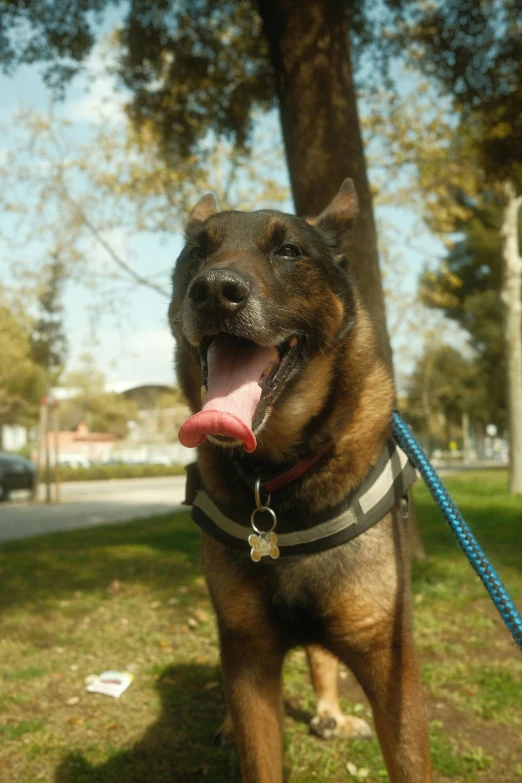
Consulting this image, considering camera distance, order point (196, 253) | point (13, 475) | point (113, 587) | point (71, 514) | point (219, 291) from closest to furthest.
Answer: point (219, 291) → point (196, 253) → point (113, 587) → point (71, 514) → point (13, 475)

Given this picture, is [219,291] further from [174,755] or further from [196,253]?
[174,755]

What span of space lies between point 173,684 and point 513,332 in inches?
587

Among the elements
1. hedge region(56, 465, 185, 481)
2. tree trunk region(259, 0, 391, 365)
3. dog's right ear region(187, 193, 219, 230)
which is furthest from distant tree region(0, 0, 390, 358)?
hedge region(56, 465, 185, 481)

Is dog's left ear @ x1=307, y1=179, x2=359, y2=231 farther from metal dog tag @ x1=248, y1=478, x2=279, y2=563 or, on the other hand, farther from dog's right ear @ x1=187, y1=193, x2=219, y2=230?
metal dog tag @ x1=248, y1=478, x2=279, y2=563

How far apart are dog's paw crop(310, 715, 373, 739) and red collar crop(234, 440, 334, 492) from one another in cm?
164

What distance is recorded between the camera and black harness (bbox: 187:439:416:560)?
8.21ft

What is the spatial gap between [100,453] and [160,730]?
65302 mm

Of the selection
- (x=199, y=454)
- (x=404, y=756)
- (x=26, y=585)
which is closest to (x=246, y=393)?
(x=199, y=454)

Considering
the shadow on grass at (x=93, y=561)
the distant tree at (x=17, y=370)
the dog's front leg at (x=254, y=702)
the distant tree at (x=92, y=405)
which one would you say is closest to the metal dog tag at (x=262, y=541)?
the dog's front leg at (x=254, y=702)

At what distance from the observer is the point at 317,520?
8.27 feet

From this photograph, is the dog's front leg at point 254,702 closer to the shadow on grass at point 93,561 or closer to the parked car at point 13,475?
the shadow on grass at point 93,561

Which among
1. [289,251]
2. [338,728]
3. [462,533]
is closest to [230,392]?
[289,251]

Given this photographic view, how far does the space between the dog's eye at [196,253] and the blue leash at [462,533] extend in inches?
40.1

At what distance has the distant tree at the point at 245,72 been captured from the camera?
266 inches
